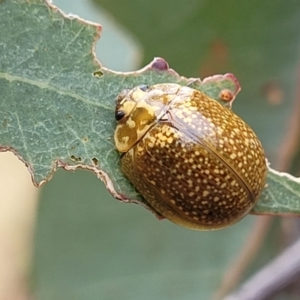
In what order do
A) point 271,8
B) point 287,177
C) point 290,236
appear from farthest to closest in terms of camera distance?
point 290,236
point 271,8
point 287,177

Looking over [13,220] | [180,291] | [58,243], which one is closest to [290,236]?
[180,291]

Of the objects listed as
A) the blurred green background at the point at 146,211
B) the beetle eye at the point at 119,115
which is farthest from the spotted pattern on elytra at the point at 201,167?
the blurred green background at the point at 146,211

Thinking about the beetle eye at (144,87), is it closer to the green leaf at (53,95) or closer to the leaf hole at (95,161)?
the green leaf at (53,95)

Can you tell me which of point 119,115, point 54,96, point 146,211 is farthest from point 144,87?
point 146,211

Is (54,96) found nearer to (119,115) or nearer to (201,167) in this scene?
(119,115)

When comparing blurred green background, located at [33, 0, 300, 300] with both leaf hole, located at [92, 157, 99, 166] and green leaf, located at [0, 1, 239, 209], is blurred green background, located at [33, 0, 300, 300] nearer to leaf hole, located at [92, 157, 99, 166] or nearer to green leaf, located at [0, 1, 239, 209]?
green leaf, located at [0, 1, 239, 209]

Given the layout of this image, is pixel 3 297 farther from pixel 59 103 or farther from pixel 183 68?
pixel 59 103
